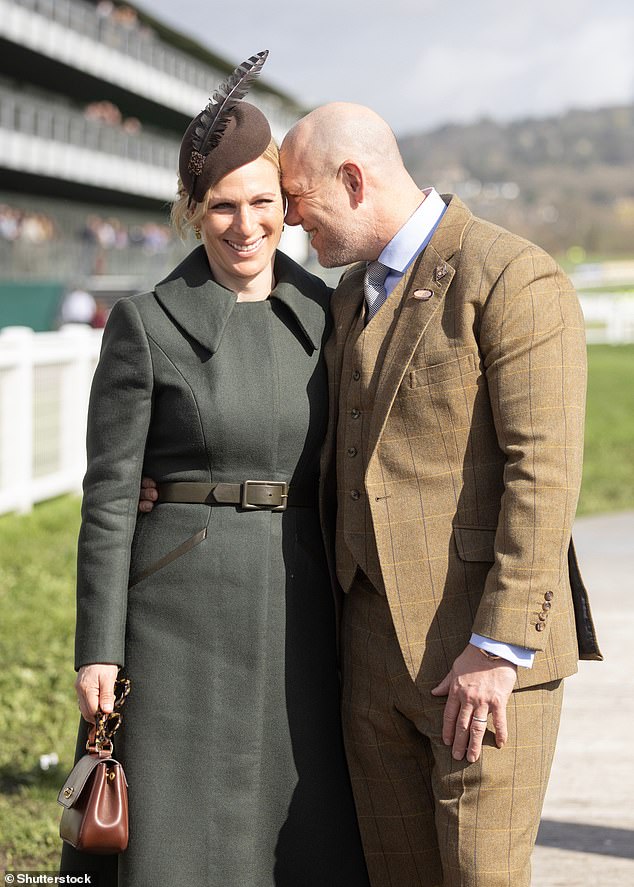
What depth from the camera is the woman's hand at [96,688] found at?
298 centimetres

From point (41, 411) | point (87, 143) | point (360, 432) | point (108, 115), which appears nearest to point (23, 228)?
point (87, 143)

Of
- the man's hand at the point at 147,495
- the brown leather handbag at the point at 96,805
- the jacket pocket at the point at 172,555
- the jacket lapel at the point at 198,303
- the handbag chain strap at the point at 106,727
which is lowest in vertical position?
the brown leather handbag at the point at 96,805

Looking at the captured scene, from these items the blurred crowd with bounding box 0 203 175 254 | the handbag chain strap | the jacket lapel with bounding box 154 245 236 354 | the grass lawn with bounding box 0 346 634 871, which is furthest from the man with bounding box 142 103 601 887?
the blurred crowd with bounding box 0 203 175 254

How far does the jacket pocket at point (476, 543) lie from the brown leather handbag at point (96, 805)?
957 millimetres

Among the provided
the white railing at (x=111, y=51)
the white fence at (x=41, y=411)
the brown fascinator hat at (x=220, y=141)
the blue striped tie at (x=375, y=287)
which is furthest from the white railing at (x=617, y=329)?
the brown fascinator hat at (x=220, y=141)

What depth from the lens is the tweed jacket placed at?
2756mm

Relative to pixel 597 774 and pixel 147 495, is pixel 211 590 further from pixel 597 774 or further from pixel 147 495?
pixel 597 774

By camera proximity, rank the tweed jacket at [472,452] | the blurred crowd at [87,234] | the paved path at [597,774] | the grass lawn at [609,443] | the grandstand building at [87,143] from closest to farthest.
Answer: the tweed jacket at [472,452]
the paved path at [597,774]
the grass lawn at [609,443]
the blurred crowd at [87,234]
the grandstand building at [87,143]

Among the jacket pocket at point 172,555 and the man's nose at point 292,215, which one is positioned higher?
the man's nose at point 292,215

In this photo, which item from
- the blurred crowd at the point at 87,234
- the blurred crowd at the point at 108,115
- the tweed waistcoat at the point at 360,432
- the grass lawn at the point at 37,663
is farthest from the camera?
the blurred crowd at the point at 108,115

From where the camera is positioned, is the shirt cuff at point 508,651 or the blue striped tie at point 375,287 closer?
the shirt cuff at point 508,651

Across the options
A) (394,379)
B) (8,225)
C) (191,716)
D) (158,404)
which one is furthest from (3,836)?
(8,225)

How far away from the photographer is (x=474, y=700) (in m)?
2.80

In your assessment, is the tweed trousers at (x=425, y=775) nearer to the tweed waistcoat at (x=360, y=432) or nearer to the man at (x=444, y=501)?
the man at (x=444, y=501)
